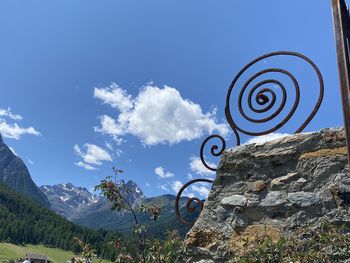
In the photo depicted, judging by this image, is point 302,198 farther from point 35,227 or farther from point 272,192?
point 35,227

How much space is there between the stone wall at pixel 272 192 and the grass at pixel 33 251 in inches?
4615

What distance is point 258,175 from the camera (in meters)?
3.50

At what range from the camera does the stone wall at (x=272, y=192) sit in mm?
3061

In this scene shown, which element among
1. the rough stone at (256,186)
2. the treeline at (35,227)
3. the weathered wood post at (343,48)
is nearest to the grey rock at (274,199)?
the rough stone at (256,186)

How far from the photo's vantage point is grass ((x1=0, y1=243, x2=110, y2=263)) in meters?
110

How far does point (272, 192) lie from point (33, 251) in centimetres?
13510

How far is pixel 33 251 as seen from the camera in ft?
404

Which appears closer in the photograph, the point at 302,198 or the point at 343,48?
the point at 343,48

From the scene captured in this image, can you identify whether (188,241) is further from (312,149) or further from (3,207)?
(3,207)

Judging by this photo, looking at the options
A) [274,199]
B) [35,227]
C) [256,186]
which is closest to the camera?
[274,199]

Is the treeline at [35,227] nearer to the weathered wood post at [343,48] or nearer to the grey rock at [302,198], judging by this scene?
the grey rock at [302,198]

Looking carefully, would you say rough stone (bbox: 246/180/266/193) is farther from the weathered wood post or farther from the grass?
the grass

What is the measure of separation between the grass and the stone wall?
117 metres

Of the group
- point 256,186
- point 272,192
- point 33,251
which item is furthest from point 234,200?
point 33,251
